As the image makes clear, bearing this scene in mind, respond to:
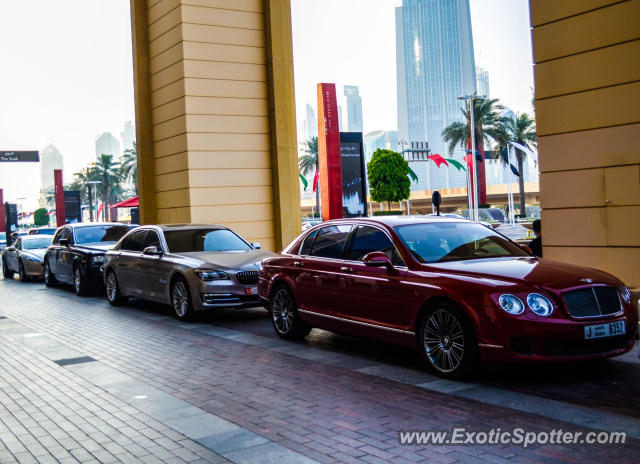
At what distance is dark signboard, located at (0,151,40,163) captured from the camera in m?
37.3

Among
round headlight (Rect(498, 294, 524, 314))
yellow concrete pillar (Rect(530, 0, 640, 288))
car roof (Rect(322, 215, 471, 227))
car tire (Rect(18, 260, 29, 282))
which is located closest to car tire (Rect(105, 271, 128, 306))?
car roof (Rect(322, 215, 471, 227))

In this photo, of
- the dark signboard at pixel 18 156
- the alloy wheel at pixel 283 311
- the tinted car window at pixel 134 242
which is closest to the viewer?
the alloy wheel at pixel 283 311

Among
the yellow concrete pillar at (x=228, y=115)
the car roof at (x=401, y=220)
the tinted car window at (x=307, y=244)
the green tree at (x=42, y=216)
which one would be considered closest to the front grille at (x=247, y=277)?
the tinted car window at (x=307, y=244)

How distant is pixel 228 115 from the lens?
18922 millimetres

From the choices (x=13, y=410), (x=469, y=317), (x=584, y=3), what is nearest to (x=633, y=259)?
(x=584, y=3)

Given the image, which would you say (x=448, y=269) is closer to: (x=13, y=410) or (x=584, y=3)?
(x=13, y=410)

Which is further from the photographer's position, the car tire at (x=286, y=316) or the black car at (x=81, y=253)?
the black car at (x=81, y=253)

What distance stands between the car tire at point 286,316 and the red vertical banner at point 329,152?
13.4m

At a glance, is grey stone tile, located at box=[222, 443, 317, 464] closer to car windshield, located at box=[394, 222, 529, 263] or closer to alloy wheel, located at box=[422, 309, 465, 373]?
alloy wheel, located at box=[422, 309, 465, 373]

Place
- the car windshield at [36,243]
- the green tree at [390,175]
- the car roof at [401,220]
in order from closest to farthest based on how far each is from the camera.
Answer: the car roof at [401,220], the car windshield at [36,243], the green tree at [390,175]

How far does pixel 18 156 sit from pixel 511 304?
121 feet

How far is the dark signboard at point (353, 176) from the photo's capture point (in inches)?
1081

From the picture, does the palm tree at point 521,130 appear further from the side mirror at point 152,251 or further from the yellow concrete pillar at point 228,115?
the side mirror at point 152,251

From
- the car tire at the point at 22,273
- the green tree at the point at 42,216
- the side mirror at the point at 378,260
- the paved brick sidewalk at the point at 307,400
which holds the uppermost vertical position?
the green tree at the point at 42,216
